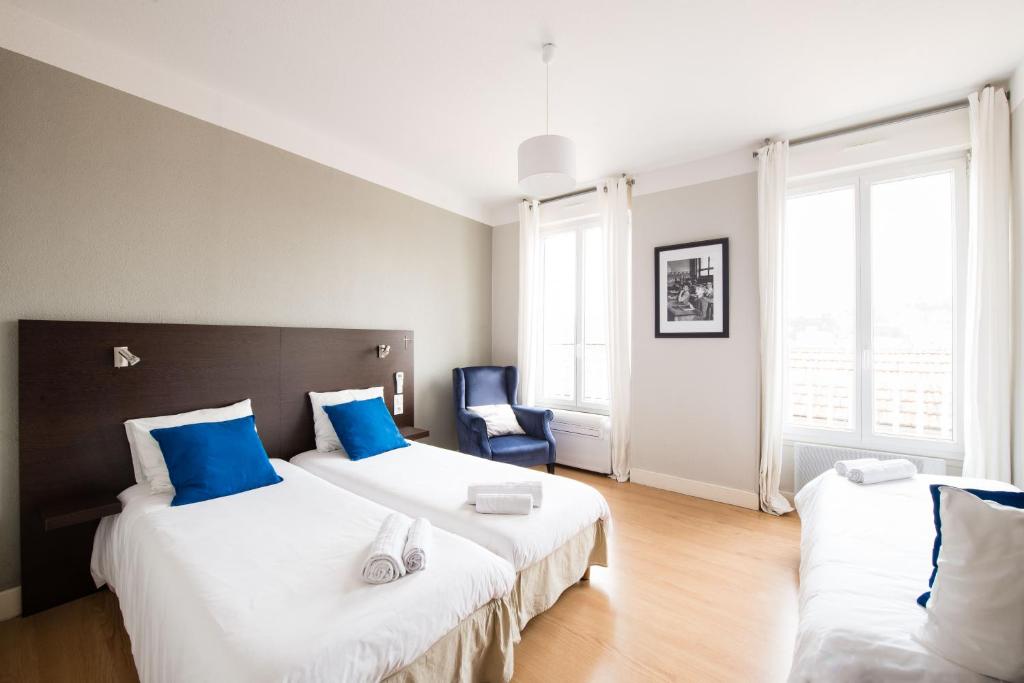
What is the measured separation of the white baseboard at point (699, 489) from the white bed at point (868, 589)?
1382mm

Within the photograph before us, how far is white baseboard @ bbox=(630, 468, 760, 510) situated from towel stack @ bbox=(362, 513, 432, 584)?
2.75 meters

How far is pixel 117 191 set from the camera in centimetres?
228

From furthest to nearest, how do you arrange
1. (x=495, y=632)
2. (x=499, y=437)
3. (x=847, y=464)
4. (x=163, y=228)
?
(x=499, y=437), (x=163, y=228), (x=847, y=464), (x=495, y=632)

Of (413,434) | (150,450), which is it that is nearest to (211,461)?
(150,450)

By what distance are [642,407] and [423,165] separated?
9.78 feet

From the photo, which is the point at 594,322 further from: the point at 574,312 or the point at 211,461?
the point at 211,461

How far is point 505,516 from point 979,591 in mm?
1499

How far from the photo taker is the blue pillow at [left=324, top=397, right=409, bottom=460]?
2834 mm

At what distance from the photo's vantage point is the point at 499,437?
388 centimetres

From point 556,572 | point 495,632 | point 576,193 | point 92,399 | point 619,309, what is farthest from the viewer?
point 576,193

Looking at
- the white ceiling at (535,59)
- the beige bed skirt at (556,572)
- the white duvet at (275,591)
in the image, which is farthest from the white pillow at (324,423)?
the white ceiling at (535,59)

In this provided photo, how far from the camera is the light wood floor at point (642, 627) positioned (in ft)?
5.51

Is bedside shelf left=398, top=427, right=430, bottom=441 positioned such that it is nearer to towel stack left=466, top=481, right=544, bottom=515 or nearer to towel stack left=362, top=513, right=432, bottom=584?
towel stack left=466, top=481, right=544, bottom=515

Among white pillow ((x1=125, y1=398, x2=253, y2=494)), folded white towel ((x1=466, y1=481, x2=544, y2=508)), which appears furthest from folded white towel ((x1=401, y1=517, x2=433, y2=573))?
white pillow ((x1=125, y1=398, x2=253, y2=494))
